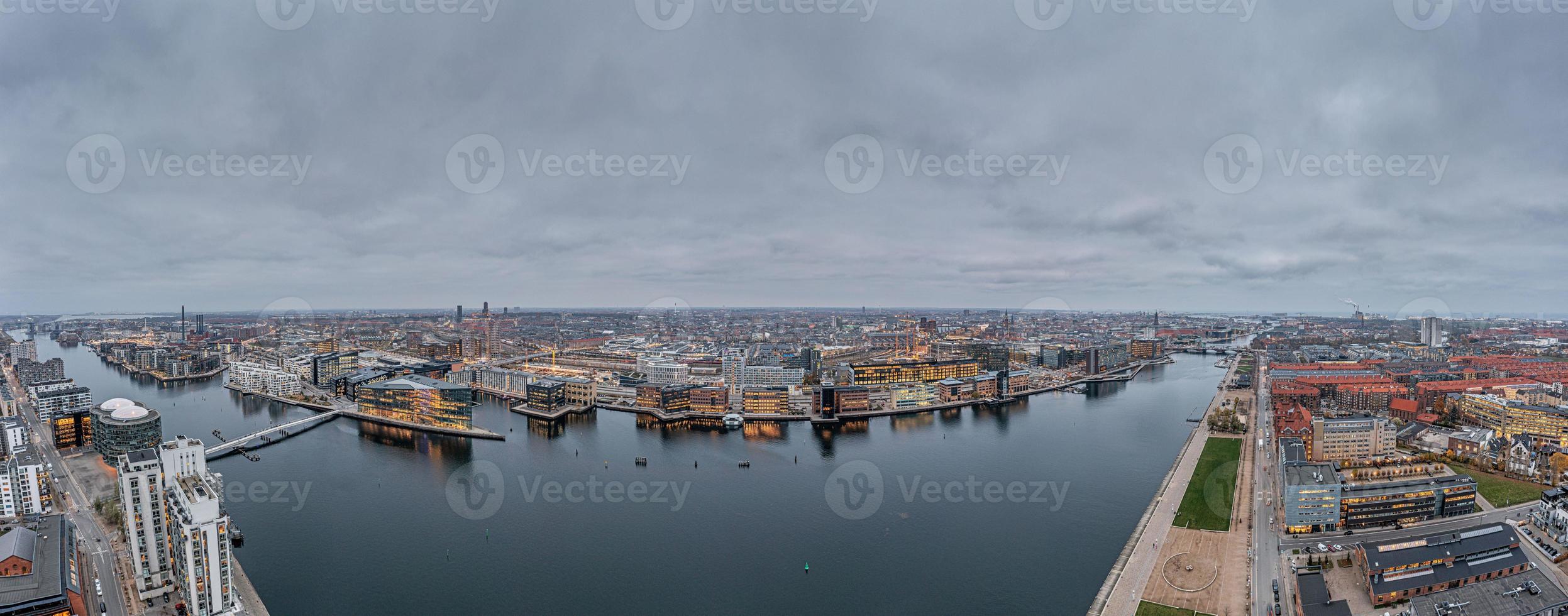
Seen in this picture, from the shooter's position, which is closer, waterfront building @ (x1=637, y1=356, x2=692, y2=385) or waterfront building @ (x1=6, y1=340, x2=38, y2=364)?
waterfront building @ (x1=637, y1=356, x2=692, y2=385)

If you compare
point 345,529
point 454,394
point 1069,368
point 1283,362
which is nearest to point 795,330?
point 1069,368

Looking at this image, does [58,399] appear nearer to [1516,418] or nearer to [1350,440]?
[1350,440]

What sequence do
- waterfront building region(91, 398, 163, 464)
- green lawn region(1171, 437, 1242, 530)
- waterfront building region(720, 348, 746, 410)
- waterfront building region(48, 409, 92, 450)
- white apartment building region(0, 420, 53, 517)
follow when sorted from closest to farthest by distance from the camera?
white apartment building region(0, 420, 53, 517) < green lawn region(1171, 437, 1242, 530) < waterfront building region(91, 398, 163, 464) < waterfront building region(48, 409, 92, 450) < waterfront building region(720, 348, 746, 410)

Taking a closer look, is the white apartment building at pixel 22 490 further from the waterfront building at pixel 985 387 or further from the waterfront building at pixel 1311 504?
the waterfront building at pixel 985 387

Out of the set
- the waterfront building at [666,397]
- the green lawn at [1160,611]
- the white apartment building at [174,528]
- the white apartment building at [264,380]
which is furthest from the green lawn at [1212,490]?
the white apartment building at [264,380]

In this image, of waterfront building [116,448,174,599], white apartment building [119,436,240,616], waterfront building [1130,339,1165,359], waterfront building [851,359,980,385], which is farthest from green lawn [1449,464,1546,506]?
waterfront building [1130,339,1165,359]

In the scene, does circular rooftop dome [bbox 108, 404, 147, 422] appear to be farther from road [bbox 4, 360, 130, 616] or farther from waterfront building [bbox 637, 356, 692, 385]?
waterfront building [bbox 637, 356, 692, 385]
